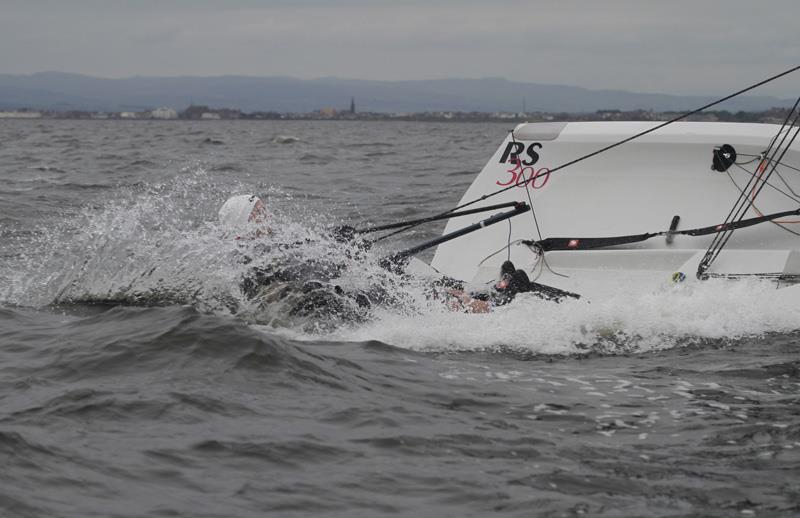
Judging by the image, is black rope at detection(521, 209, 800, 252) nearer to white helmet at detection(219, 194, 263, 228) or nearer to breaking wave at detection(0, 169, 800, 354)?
breaking wave at detection(0, 169, 800, 354)

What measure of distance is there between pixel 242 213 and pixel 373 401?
8.66 feet

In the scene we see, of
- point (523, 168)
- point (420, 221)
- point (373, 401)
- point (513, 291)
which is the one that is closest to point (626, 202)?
point (523, 168)

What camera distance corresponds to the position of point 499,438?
3.95 meters

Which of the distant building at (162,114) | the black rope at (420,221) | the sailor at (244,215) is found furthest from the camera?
the distant building at (162,114)

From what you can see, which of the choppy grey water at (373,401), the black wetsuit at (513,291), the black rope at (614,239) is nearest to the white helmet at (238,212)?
the choppy grey water at (373,401)

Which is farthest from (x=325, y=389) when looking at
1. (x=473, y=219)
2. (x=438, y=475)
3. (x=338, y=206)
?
(x=338, y=206)

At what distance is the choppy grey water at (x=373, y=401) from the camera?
342 cm

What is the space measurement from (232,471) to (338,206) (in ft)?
29.9

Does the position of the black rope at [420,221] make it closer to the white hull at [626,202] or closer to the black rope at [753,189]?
the white hull at [626,202]

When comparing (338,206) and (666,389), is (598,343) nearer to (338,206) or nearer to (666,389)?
(666,389)

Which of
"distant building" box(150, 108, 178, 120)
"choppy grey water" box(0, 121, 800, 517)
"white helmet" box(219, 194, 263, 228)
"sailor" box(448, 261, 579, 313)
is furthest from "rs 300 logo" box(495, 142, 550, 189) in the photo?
"distant building" box(150, 108, 178, 120)

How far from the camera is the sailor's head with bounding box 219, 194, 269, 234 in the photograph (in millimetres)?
6750

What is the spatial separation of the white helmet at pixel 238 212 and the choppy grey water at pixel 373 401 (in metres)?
0.15

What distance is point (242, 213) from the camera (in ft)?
22.2
